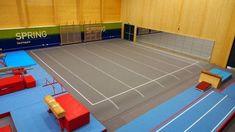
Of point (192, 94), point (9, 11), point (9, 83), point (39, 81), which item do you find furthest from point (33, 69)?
point (192, 94)

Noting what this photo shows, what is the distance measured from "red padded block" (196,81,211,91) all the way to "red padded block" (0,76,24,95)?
22.0ft

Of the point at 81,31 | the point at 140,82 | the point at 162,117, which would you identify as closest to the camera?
the point at 162,117

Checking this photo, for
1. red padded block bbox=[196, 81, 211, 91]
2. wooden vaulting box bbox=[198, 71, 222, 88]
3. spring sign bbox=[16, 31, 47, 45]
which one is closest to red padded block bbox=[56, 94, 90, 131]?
red padded block bbox=[196, 81, 211, 91]

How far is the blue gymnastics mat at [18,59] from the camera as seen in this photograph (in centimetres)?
860

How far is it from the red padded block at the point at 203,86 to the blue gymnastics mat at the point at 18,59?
298 inches

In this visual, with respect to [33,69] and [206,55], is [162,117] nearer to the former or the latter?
[33,69]

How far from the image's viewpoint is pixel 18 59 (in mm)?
9219

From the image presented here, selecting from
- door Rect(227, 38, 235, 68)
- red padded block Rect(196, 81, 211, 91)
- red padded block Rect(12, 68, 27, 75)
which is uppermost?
door Rect(227, 38, 235, 68)

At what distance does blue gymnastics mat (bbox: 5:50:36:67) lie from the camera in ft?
28.2

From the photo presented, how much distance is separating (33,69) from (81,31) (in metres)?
5.16

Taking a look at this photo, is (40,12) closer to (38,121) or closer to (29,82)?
(29,82)

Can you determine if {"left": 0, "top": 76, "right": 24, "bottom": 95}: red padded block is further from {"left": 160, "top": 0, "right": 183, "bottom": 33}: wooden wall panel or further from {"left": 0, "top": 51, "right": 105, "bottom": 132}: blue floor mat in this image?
{"left": 160, "top": 0, "right": 183, "bottom": 33}: wooden wall panel

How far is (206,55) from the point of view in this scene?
439 inches

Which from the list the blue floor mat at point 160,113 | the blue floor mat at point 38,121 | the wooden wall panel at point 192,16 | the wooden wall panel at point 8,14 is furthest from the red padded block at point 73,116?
the wooden wall panel at point 192,16
